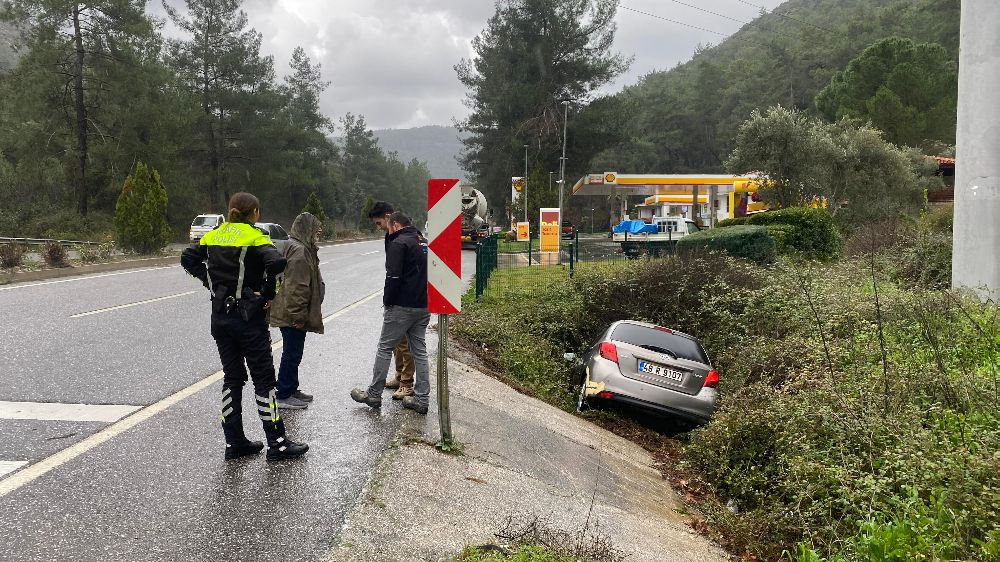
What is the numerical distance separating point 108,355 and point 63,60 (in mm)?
40987

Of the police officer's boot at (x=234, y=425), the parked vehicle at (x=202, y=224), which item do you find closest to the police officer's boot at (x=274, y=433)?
the police officer's boot at (x=234, y=425)

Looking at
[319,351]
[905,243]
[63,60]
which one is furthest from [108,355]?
[63,60]

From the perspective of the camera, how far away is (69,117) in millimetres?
45688

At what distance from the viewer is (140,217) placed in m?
30.4

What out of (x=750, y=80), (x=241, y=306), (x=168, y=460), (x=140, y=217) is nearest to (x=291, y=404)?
(x=168, y=460)

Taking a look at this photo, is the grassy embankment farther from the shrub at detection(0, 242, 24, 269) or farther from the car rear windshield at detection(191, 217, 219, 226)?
the car rear windshield at detection(191, 217, 219, 226)

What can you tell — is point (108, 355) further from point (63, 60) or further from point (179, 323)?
point (63, 60)

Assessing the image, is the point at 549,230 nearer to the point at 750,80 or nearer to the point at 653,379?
the point at 653,379

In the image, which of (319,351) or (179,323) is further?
(179,323)

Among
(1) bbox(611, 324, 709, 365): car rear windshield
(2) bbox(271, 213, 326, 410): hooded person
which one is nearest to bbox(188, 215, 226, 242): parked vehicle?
(1) bbox(611, 324, 709, 365): car rear windshield

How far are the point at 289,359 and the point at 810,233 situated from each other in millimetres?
16725

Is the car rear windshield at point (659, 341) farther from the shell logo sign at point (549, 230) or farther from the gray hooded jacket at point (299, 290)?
the shell logo sign at point (549, 230)

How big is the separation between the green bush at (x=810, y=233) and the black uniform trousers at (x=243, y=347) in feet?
55.7

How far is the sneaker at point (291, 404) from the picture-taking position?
273 inches
